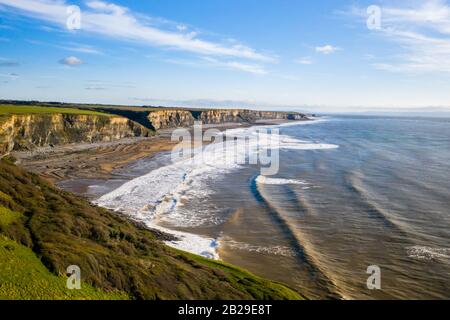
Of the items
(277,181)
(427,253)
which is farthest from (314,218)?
(277,181)

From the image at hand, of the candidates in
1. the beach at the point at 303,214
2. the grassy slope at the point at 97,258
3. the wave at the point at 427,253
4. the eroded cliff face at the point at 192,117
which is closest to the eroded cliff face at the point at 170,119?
the eroded cliff face at the point at 192,117

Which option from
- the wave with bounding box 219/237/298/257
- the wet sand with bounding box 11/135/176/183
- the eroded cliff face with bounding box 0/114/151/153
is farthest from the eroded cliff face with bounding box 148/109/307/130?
the wave with bounding box 219/237/298/257

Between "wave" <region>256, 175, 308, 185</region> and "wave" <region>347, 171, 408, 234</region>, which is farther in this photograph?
"wave" <region>256, 175, 308, 185</region>

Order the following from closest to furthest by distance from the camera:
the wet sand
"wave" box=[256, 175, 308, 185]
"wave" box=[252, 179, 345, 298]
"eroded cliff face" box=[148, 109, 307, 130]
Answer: "wave" box=[252, 179, 345, 298] → "wave" box=[256, 175, 308, 185] → the wet sand → "eroded cliff face" box=[148, 109, 307, 130]

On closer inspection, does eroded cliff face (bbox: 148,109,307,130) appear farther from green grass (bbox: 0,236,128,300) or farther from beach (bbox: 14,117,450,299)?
green grass (bbox: 0,236,128,300)
